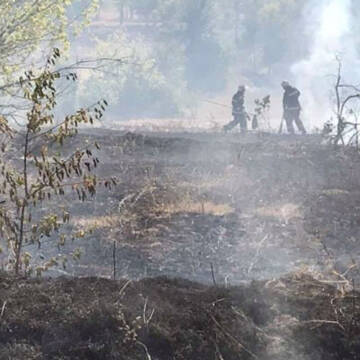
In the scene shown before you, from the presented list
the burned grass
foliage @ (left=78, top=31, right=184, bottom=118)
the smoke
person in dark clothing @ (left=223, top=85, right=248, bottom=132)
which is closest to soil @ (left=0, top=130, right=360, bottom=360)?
the burned grass

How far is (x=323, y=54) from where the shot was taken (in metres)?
51.6

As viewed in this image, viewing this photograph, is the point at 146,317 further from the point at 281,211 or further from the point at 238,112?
the point at 238,112

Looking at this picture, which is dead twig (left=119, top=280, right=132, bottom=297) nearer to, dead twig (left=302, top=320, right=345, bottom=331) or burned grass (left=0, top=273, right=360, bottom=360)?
burned grass (left=0, top=273, right=360, bottom=360)

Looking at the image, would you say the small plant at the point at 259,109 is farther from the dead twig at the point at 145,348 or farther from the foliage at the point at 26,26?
the dead twig at the point at 145,348

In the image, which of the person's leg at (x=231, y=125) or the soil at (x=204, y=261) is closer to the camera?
the soil at (x=204, y=261)

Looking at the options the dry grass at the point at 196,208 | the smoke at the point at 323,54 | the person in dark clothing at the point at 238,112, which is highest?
the smoke at the point at 323,54

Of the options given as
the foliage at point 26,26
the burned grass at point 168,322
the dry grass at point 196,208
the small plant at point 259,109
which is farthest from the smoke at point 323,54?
the burned grass at point 168,322

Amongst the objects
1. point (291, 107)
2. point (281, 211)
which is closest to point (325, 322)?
point (281, 211)

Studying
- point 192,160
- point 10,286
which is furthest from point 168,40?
point 10,286

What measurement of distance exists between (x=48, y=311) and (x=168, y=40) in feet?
146

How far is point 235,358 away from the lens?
4570mm

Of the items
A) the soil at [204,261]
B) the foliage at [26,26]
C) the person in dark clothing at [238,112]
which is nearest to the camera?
the soil at [204,261]

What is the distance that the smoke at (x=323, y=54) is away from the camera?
150 feet

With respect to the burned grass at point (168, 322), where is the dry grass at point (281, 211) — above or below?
above
